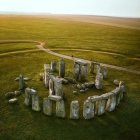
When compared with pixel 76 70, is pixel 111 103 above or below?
below

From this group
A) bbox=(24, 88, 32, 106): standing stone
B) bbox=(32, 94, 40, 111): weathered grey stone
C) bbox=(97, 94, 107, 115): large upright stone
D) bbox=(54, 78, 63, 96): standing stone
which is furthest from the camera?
bbox=(54, 78, 63, 96): standing stone

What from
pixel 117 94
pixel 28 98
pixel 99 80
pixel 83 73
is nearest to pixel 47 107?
pixel 28 98

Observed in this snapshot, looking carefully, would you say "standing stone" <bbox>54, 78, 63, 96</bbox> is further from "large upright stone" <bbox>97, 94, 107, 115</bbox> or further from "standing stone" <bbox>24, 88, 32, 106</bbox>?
"large upright stone" <bbox>97, 94, 107, 115</bbox>

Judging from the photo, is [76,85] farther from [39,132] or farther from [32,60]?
[32,60]

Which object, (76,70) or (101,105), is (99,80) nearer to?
(76,70)

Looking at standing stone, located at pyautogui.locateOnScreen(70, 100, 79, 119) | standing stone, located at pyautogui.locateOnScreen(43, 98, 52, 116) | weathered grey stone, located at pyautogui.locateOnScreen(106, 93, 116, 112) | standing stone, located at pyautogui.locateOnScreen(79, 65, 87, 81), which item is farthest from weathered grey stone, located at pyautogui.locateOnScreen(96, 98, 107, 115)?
standing stone, located at pyautogui.locateOnScreen(79, 65, 87, 81)

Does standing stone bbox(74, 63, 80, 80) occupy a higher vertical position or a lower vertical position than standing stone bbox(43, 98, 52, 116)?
higher

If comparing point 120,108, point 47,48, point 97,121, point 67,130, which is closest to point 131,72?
point 120,108

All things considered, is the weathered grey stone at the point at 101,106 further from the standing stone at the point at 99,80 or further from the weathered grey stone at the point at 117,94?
the standing stone at the point at 99,80
